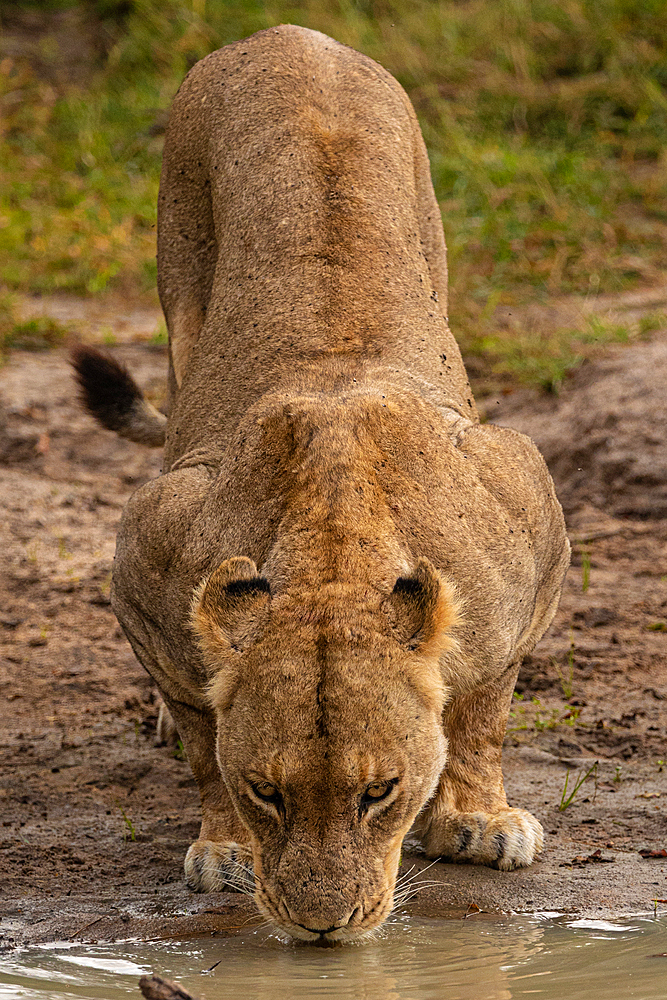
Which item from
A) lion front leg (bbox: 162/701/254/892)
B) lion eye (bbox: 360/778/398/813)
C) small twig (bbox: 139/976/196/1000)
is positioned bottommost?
lion front leg (bbox: 162/701/254/892)

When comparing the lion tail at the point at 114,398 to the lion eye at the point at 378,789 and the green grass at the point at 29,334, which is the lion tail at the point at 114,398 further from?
the green grass at the point at 29,334

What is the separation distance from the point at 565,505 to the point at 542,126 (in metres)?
5.50

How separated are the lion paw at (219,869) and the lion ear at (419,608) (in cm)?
101

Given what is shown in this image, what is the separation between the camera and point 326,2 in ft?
44.7

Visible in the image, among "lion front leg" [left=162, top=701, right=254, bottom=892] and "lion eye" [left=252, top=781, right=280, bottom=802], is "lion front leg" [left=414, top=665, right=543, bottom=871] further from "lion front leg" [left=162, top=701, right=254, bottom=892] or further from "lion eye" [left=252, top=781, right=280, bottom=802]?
"lion eye" [left=252, top=781, right=280, bottom=802]

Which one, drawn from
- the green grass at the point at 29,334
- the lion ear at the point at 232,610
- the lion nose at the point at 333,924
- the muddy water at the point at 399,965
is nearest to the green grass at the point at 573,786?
the muddy water at the point at 399,965

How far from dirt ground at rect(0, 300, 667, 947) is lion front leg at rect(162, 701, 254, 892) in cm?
8

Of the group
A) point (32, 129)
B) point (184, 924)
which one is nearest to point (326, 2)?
point (32, 129)

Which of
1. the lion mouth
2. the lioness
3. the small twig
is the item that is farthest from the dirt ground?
the small twig

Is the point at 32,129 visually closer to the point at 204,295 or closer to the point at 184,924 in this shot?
the point at 204,295

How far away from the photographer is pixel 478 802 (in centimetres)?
439

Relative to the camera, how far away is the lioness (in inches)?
131

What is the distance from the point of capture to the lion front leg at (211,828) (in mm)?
4129

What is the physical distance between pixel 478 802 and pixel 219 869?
825 millimetres
